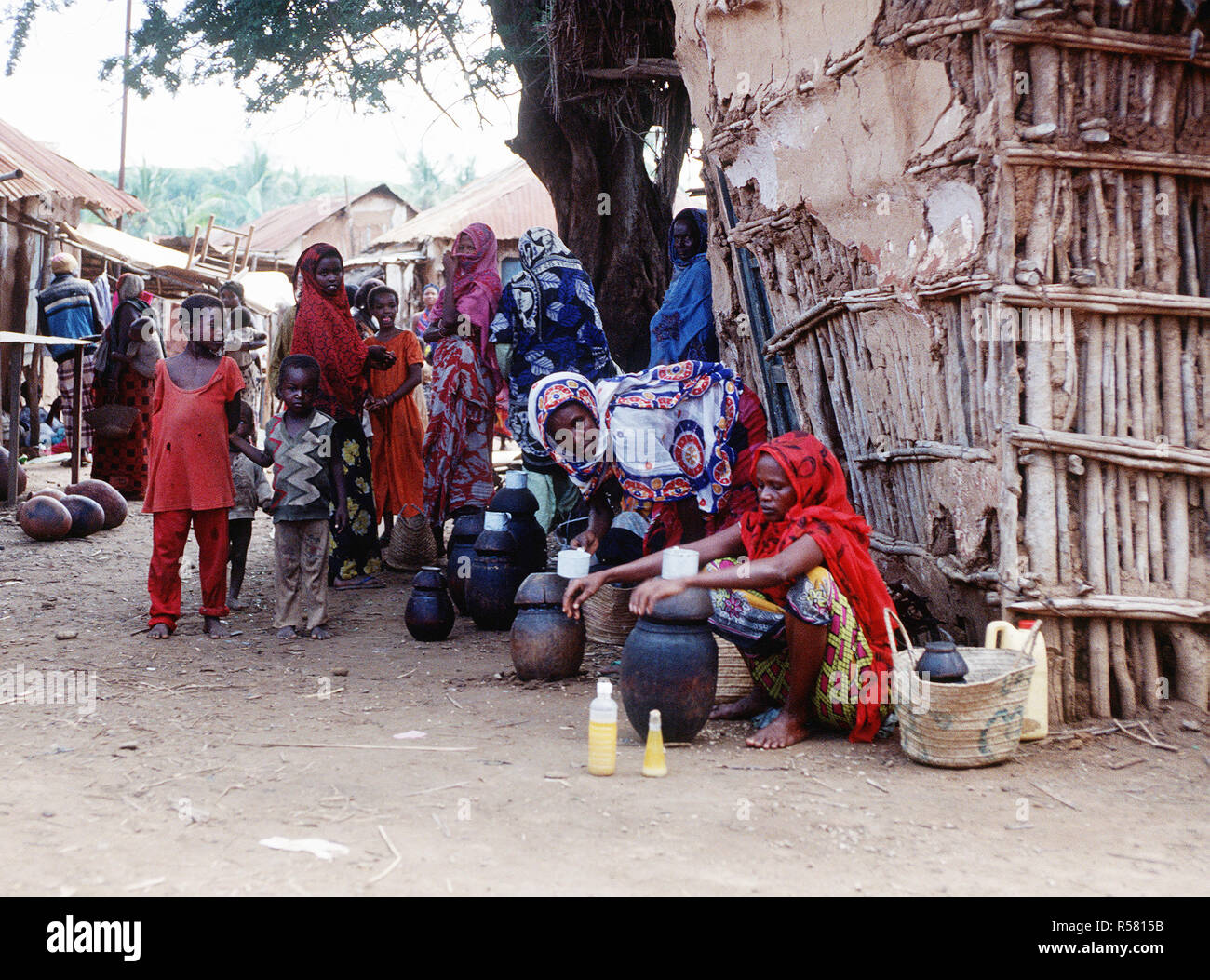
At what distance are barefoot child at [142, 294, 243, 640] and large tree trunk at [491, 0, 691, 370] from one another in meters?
3.50

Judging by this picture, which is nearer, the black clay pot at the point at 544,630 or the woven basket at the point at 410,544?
the black clay pot at the point at 544,630

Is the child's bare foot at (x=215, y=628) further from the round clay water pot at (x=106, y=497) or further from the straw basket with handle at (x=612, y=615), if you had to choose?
the round clay water pot at (x=106, y=497)

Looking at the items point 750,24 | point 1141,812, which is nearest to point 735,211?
point 750,24

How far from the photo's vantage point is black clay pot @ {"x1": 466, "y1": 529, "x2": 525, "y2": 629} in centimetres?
573

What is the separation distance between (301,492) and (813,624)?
9.58 feet

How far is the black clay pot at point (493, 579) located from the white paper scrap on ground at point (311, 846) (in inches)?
110

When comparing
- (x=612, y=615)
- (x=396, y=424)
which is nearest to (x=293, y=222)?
(x=396, y=424)

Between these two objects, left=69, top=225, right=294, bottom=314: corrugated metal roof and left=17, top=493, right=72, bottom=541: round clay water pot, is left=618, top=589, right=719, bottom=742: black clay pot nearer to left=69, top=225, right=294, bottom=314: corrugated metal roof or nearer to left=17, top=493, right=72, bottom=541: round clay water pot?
left=17, top=493, right=72, bottom=541: round clay water pot

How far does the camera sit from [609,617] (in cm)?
557

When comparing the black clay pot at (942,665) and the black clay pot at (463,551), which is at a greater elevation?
the black clay pot at (463,551)

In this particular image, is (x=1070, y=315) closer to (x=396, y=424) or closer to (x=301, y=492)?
(x=301, y=492)

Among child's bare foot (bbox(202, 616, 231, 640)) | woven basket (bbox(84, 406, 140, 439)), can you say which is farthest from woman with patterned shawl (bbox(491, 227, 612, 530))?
woven basket (bbox(84, 406, 140, 439))

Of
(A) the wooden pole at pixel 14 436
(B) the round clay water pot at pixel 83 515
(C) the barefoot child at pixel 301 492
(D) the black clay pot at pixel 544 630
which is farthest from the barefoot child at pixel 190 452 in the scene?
(A) the wooden pole at pixel 14 436

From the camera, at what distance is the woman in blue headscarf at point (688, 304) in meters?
6.66
